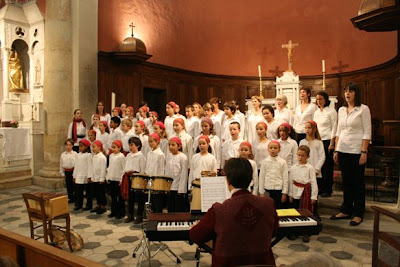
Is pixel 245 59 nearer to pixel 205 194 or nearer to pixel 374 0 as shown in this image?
pixel 374 0

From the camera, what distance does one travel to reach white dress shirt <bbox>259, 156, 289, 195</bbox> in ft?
15.1

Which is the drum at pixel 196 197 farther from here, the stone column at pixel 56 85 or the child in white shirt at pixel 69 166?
the stone column at pixel 56 85

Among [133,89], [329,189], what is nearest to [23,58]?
[133,89]

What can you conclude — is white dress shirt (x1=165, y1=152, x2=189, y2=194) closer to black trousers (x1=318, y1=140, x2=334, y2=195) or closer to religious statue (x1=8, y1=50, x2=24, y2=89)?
black trousers (x1=318, y1=140, x2=334, y2=195)

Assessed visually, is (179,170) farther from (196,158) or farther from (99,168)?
(99,168)

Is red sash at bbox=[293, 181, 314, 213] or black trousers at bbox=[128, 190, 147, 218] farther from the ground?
red sash at bbox=[293, 181, 314, 213]

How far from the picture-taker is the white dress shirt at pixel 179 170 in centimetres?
507

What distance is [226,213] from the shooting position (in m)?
2.03

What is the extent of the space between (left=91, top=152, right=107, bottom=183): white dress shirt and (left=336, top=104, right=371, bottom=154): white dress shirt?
3.76 metres

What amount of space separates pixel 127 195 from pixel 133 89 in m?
5.27

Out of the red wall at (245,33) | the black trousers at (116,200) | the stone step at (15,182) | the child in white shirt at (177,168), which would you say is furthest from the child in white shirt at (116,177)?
the red wall at (245,33)

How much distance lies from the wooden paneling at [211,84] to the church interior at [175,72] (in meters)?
0.03

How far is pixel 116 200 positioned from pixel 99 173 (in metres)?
0.56

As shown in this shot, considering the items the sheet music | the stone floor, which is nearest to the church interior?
the stone floor
